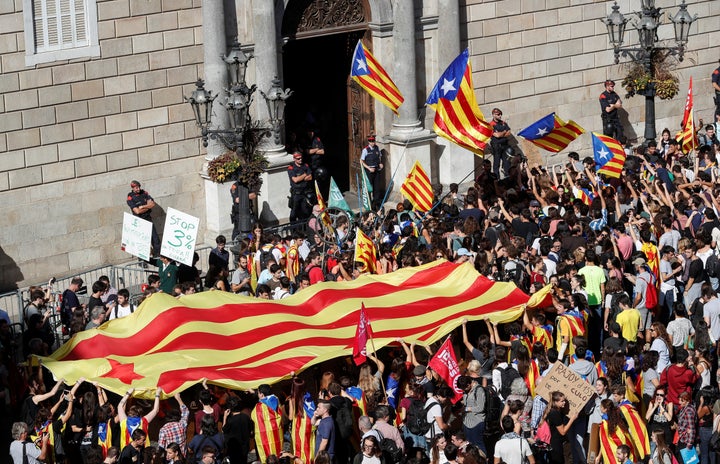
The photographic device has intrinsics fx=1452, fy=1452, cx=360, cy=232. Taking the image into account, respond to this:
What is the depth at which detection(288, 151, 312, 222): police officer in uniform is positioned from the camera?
26.4 metres

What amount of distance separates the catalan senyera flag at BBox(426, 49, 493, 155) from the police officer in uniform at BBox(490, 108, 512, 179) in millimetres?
4593

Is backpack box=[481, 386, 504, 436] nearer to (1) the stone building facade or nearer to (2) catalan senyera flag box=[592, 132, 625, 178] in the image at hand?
(2) catalan senyera flag box=[592, 132, 625, 178]

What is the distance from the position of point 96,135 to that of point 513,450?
1230cm

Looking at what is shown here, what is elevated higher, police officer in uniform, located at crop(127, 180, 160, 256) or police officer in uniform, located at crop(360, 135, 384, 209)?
police officer in uniform, located at crop(360, 135, 384, 209)

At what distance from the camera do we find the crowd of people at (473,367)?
1638cm

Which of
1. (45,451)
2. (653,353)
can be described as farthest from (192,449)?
(653,353)

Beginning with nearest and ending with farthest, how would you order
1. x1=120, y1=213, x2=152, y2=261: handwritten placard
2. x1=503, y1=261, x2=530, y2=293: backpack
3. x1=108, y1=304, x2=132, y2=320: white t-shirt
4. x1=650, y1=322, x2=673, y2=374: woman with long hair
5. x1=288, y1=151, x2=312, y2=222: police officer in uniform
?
x1=650, y1=322, x2=673, y2=374: woman with long hair → x1=108, y1=304, x2=132, y2=320: white t-shirt → x1=503, y1=261, x2=530, y2=293: backpack → x1=120, y1=213, x2=152, y2=261: handwritten placard → x1=288, y1=151, x2=312, y2=222: police officer in uniform

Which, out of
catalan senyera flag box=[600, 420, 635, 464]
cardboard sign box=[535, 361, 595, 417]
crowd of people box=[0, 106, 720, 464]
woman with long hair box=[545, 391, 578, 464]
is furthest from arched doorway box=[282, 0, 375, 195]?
catalan senyera flag box=[600, 420, 635, 464]

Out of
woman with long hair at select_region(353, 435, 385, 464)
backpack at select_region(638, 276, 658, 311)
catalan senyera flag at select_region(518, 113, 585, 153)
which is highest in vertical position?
catalan senyera flag at select_region(518, 113, 585, 153)

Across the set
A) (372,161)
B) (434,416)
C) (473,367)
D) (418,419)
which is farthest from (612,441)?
(372,161)

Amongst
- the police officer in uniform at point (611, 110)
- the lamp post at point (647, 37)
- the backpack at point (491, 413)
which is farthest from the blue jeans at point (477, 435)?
the police officer in uniform at point (611, 110)

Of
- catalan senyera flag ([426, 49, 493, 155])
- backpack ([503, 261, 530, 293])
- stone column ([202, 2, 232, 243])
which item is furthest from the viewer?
stone column ([202, 2, 232, 243])

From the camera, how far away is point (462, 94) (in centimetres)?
2456

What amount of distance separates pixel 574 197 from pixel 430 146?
4.38 meters
